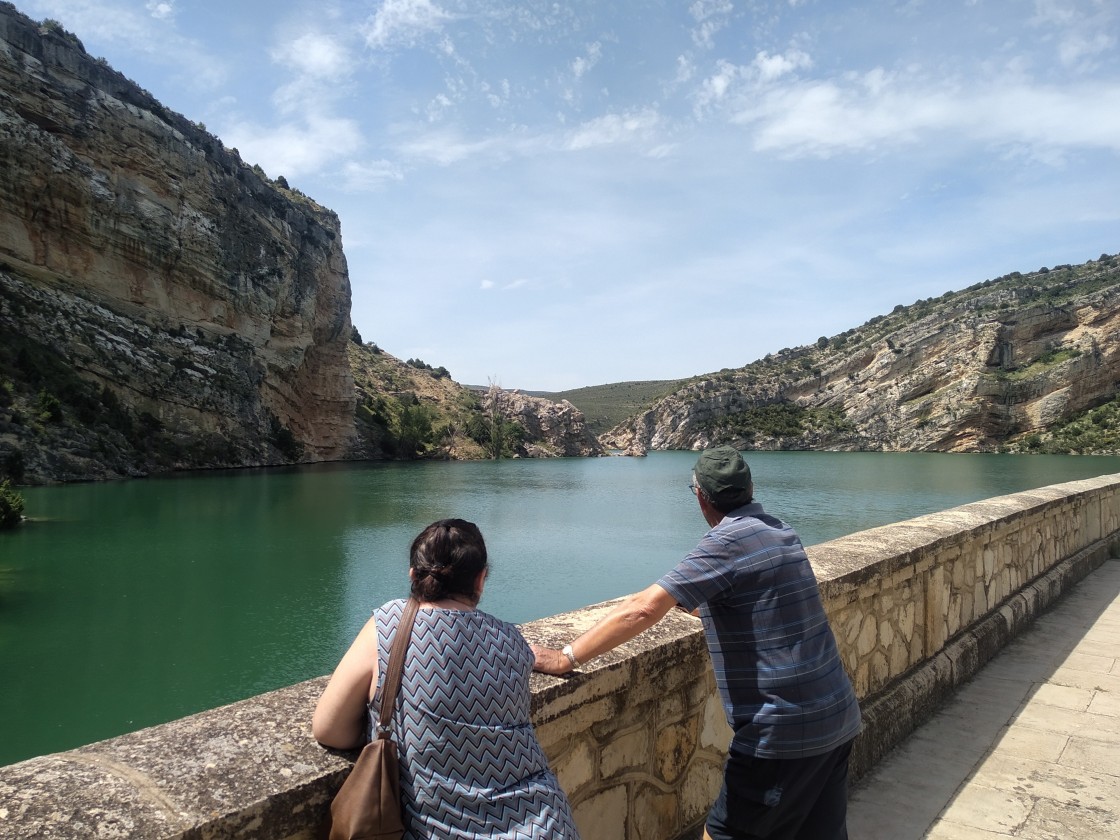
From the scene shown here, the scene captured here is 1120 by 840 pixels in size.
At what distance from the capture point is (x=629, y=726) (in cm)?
217

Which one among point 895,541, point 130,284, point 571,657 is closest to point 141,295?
point 130,284

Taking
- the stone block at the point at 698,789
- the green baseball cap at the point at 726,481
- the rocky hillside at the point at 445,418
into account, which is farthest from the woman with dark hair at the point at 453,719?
the rocky hillside at the point at 445,418

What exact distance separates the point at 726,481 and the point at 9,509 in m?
21.3

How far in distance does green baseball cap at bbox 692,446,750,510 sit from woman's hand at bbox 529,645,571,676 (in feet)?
1.92

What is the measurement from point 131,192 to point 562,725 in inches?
1843

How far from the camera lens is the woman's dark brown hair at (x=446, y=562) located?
159 cm

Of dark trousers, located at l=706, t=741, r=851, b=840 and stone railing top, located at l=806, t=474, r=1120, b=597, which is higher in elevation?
stone railing top, located at l=806, t=474, r=1120, b=597

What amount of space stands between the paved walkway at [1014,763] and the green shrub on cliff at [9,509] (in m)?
20.9

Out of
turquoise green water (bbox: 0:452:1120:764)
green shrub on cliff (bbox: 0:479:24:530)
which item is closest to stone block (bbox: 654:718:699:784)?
turquoise green water (bbox: 0:452:1120:764)

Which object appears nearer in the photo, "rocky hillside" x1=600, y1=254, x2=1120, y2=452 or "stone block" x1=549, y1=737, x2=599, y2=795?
A: "stone block" x1=549, y1=737, x2=599, y2=795

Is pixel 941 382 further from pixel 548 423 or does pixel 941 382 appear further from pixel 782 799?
pixel 782 799

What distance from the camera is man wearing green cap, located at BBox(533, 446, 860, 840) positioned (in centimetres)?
182

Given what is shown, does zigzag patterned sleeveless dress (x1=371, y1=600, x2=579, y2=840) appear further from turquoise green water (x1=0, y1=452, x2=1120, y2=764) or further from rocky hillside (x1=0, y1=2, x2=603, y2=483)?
rocky hillside (x1=0, y1=2, x2=603, y2=483)

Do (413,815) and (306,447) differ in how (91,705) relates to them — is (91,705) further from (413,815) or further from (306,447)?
(306,447)
